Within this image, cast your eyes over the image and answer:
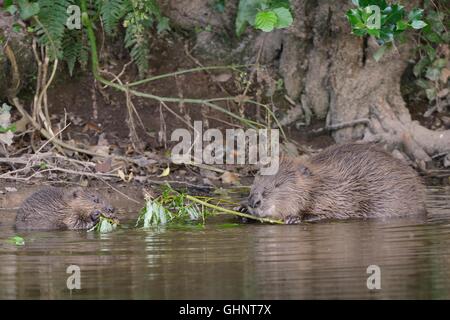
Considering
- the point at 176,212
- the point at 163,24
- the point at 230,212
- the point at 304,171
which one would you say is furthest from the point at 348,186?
the point at 163,24

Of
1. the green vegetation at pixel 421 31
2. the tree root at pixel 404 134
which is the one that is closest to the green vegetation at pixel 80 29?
the green vegetation at pixel 421 31

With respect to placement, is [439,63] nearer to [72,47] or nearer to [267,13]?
[267,13]

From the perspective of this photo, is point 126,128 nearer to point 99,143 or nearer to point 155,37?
point 99,143

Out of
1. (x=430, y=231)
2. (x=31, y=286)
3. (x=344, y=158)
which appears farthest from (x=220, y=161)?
(x=31, y=286)

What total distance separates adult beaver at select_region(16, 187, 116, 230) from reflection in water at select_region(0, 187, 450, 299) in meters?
0.27

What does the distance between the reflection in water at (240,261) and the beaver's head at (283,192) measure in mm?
292

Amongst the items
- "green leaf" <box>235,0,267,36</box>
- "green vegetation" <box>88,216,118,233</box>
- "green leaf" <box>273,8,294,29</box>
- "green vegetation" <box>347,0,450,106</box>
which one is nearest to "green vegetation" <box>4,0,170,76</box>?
"green leaf" <box>235,0,267,36</box>

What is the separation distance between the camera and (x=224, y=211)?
843 centimetres

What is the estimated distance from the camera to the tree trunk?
37.2 feet

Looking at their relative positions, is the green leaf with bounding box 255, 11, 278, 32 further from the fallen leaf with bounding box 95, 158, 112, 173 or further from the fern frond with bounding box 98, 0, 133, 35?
the fallen leaf with bounding box 95, 158, 112, 173

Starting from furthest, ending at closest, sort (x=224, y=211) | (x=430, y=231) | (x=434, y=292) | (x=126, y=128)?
(x=126, y=128), (x=224, y=211), (x=430, y=231), (x=434, y=292)

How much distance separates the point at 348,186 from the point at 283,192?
1.94 feet

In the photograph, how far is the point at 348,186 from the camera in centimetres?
905

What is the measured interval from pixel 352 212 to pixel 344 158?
1.46ft
